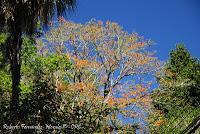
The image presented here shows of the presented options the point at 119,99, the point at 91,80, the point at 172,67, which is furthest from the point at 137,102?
the point at 172,67

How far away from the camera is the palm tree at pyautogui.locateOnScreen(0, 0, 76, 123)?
9.01 meters

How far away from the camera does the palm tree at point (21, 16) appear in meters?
9.01

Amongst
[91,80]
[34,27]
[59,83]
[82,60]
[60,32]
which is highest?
[60,32]

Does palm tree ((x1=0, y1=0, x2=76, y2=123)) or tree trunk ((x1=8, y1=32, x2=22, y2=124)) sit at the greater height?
palm tree ((x1=0, y1=0, x2=76, y2=123))

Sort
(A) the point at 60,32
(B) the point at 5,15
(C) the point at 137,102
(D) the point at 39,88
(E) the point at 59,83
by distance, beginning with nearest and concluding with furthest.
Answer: (D) the point at 39,88 < (B) the point at 5,15 < (E) the point at 59,83 < (C) the point at 137,102 < (A) the point at 60,32

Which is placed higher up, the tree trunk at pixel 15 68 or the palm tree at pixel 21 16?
the palm tree at pixel 21 16

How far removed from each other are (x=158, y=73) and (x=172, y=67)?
2856mm

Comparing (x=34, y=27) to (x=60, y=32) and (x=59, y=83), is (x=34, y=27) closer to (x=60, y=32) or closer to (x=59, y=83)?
(x=59, y=83)

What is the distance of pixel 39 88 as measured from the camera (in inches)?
324

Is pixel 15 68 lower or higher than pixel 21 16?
lower

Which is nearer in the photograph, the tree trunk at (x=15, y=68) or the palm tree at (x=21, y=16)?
the tree trunk at (x=15, y=68)

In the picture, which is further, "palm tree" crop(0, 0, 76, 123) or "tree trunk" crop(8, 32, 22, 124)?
"palm tree" crop(0, 0, 76, 123)

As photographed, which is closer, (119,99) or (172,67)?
(119,99)

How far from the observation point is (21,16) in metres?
9.30
